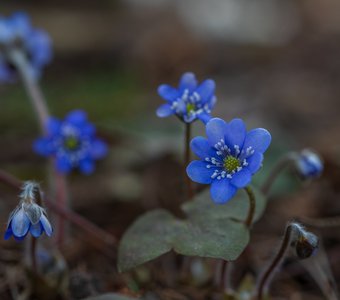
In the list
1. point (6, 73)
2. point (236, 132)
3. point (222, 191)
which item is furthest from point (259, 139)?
point (6, 73)

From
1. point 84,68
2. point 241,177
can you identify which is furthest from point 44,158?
point 241,177

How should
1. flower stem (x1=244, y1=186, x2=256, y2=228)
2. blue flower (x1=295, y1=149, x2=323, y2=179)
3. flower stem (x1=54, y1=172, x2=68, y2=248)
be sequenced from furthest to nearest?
flower stem (x1=54, y1=172, x2=68, y2=248) → blue flower (x1=295, y1=149, x2=323, y2=179) → flower stem (x1=244, y1=186, x2=256, y2=228)

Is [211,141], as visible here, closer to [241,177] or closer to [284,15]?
[241,177]

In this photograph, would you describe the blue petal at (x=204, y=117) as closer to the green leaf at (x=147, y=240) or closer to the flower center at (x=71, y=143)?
the green leaf at (x=147, y=240)

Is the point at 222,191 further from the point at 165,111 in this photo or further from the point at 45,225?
the point at 45,225

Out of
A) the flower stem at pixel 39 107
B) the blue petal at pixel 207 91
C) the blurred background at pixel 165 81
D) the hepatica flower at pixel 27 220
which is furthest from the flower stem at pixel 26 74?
the hepatica flower at pixel 27 220

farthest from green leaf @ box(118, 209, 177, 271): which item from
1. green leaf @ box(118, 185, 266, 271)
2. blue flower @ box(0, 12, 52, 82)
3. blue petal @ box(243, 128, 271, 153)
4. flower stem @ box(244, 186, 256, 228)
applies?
blue flower @ box(0, 12, 52, 82)

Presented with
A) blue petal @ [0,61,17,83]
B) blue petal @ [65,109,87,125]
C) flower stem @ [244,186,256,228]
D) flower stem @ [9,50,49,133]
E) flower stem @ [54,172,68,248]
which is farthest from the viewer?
blue petal @ [0,61,17,83]

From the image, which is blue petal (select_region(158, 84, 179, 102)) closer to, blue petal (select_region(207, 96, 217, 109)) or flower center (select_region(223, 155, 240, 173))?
blue petal (select_region(207, 96, 217, 109))
